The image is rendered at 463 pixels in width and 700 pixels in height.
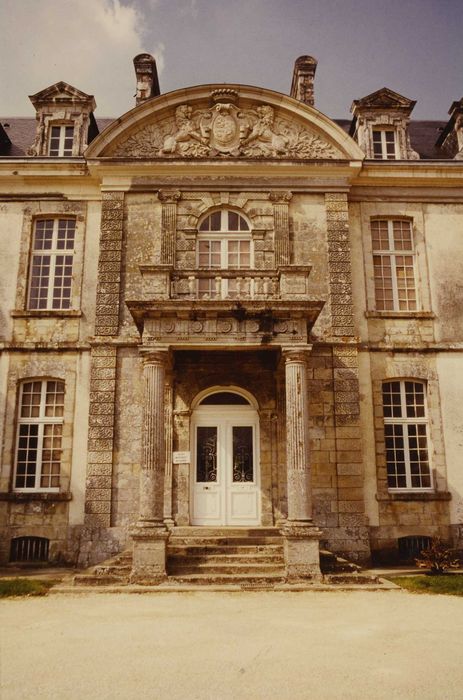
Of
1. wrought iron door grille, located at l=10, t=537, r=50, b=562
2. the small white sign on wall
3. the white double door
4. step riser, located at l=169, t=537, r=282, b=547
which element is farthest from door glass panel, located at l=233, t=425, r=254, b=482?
wrought iron door grille, located at l=10, t=537, r=50, b=562

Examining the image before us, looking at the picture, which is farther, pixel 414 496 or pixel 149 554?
pixel 414 496

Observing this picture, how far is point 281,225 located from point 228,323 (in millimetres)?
3413

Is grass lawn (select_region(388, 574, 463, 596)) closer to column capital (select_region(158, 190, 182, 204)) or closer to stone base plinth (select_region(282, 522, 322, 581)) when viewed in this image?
stone base plinth (select_region(282, 522, 322, 581))

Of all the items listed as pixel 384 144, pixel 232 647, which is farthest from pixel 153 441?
pixel 384 144

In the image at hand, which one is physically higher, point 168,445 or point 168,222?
point 168,222

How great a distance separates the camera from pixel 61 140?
556 inches

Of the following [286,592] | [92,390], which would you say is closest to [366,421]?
[286,592]

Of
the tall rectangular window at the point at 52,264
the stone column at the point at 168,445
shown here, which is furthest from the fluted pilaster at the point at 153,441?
the tall rectangular window at the point at 52,264

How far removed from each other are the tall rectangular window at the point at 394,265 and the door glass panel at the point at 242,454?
4008mm

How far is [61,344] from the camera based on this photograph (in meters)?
12.6

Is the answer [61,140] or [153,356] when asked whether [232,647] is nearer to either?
[153,356]

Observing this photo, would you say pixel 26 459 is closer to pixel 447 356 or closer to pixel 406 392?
pixel 406 392

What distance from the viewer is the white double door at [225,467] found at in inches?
470

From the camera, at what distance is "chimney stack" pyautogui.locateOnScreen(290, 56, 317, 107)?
14.5m
